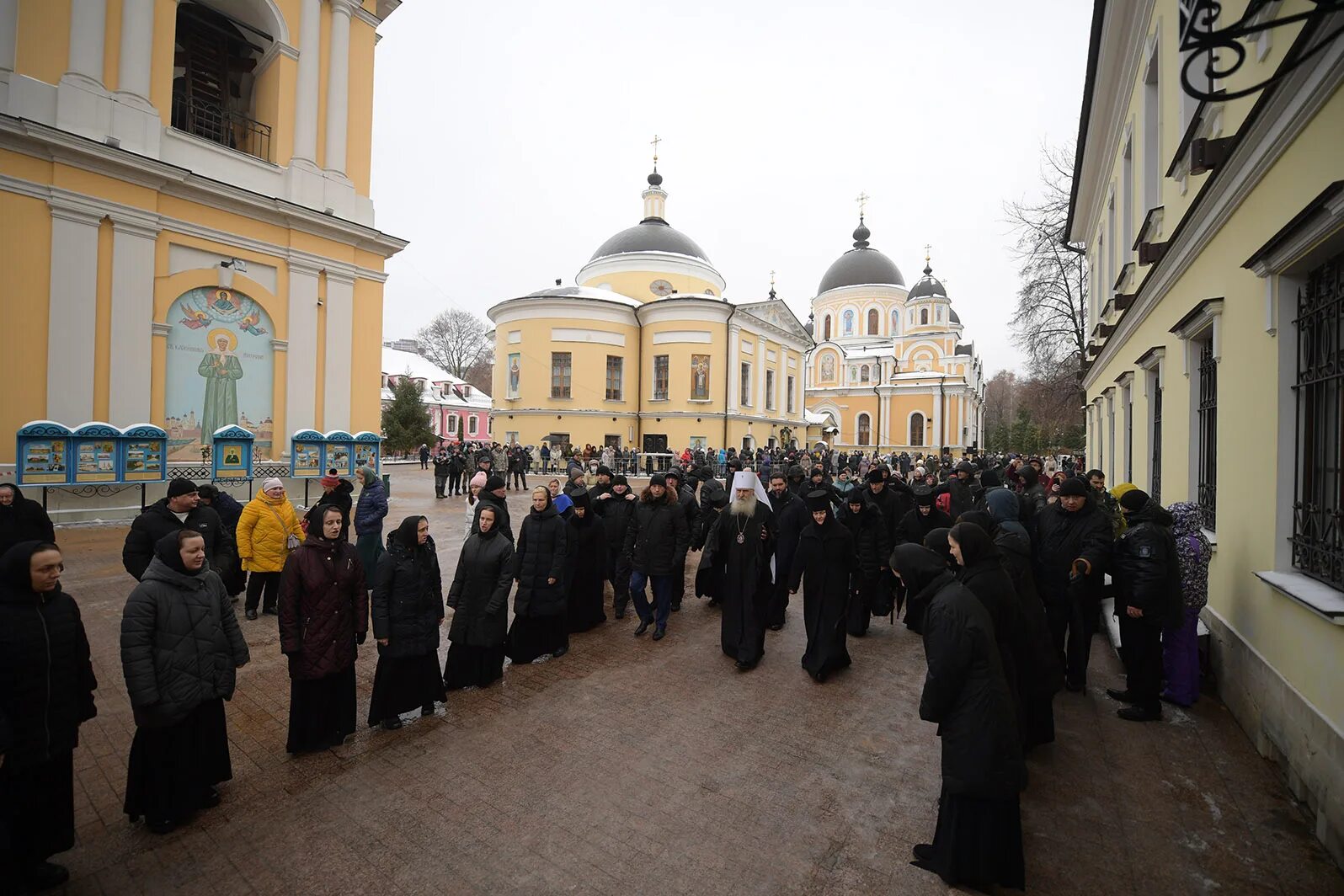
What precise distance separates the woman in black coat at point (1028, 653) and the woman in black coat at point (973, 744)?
64 cm

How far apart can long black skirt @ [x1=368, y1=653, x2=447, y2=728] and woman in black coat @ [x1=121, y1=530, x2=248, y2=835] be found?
110 centimetres

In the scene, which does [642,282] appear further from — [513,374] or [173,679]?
[173,679]

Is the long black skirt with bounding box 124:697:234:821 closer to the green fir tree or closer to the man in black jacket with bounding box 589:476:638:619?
the man in black jacket with bounding box 589:476:638:619

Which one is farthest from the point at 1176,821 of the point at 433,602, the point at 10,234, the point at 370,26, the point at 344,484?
the point at 370,26

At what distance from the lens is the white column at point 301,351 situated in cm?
1470

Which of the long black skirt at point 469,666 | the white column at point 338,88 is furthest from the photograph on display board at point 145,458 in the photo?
the long black skirt at point 469,666

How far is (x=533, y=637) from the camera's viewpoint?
6.02 meters

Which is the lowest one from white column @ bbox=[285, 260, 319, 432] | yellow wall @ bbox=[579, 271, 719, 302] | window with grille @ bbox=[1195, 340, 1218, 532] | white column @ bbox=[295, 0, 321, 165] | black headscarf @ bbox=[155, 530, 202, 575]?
black headscarf @ bbox=[155, 530, 202, 575]

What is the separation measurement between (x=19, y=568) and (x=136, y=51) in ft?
48.3

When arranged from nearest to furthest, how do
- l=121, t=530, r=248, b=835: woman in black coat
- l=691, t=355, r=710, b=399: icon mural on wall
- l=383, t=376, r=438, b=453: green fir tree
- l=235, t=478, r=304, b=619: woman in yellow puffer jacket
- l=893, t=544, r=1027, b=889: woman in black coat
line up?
l=893, t=544, r=1027, b=889: woman in black coat → l=121, t=530, r=248, b=835: woman in black coat → l=235, t=478, r=304, b=619: woman in yellow puffer jacket → l=691, t=355, r=710, b=399: icon mural on wall → l=383, t=376, r=438, b=453: green fir tree

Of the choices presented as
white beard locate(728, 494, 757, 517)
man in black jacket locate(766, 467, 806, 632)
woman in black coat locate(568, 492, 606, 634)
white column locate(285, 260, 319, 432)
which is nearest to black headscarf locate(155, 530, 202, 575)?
woman in black coat locate(568, 492, 606, 634)

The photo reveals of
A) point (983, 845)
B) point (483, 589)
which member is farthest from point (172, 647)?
point (983, 845)

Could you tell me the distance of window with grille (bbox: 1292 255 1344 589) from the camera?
368cm

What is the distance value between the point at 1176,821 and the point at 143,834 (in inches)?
227
